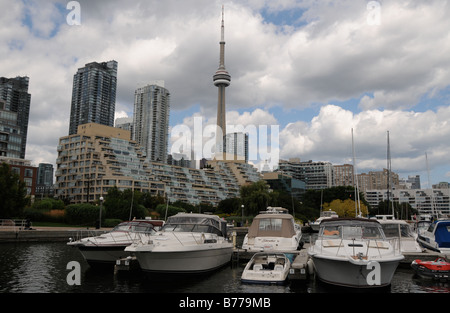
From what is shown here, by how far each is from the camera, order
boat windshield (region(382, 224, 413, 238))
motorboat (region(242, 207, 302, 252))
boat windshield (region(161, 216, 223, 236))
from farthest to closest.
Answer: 1. boat windshield (region(382, 224, 413, 238))
2. motorboat (region(242, 207, 302, 252))
3. boat windshield (region(161, 216, 223, 236))

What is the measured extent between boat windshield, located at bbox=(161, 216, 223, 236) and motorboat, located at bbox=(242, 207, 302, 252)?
8.61ft

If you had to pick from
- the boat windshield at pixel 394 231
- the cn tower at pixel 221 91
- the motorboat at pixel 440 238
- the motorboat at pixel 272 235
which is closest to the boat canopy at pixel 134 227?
the motorboat at pixel 272 235

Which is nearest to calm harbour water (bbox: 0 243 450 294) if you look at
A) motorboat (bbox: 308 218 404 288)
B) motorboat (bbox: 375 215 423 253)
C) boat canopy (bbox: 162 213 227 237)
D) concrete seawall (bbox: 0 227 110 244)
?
motorboat (bbox: 308 218 404 288)

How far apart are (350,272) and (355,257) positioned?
22.0 inches

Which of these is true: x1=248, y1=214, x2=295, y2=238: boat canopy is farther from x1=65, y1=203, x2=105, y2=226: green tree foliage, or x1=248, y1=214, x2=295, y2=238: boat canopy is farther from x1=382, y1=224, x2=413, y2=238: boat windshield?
x1=65, y1=203, x2=105, y2=226: green tree foliage

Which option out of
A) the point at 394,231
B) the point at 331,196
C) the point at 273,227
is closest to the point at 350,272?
the point at 273,227

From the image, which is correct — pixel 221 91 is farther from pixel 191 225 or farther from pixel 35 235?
pixel 191 225

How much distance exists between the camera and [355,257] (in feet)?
42.9

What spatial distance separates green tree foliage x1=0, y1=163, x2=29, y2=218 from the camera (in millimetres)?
40062
